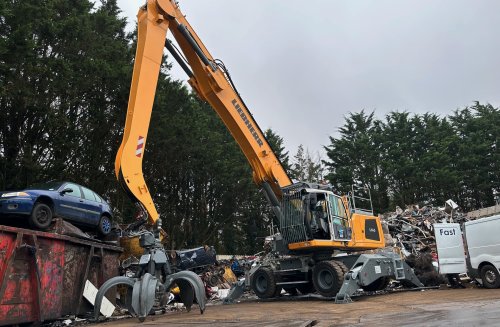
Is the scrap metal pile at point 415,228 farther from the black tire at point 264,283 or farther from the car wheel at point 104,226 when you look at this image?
the car wheel at point 104,226

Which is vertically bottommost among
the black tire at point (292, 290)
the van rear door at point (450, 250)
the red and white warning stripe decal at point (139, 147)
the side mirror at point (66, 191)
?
the black tire at point (292, 290)

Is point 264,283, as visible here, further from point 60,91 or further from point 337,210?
point 60,91

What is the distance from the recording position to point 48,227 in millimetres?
10680

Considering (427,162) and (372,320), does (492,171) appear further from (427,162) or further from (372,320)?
(372,320)

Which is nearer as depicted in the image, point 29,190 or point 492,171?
point 29,190

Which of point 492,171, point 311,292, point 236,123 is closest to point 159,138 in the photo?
point 236,123

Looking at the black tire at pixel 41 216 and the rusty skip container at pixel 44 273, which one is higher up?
the black tire at pixel 41 216

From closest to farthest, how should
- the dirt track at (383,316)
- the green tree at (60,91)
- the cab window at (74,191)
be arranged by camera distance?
the dirt track at (383,316) → the cab window at (74,191) → the green tree at (60,91)

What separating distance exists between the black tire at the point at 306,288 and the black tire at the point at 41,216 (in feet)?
25.7

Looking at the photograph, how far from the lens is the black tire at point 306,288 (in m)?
14.7

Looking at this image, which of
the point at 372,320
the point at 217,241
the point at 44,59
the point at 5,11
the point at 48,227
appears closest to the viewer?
the point at 372,320

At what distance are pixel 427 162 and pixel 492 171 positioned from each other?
644 centimetres

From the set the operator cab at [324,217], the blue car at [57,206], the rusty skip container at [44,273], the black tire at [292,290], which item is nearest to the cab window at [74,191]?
the blue car at [57,206]

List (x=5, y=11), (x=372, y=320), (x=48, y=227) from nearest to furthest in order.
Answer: (x=372, y=320)
(x=48, y=227)
(x=5, y=11)
